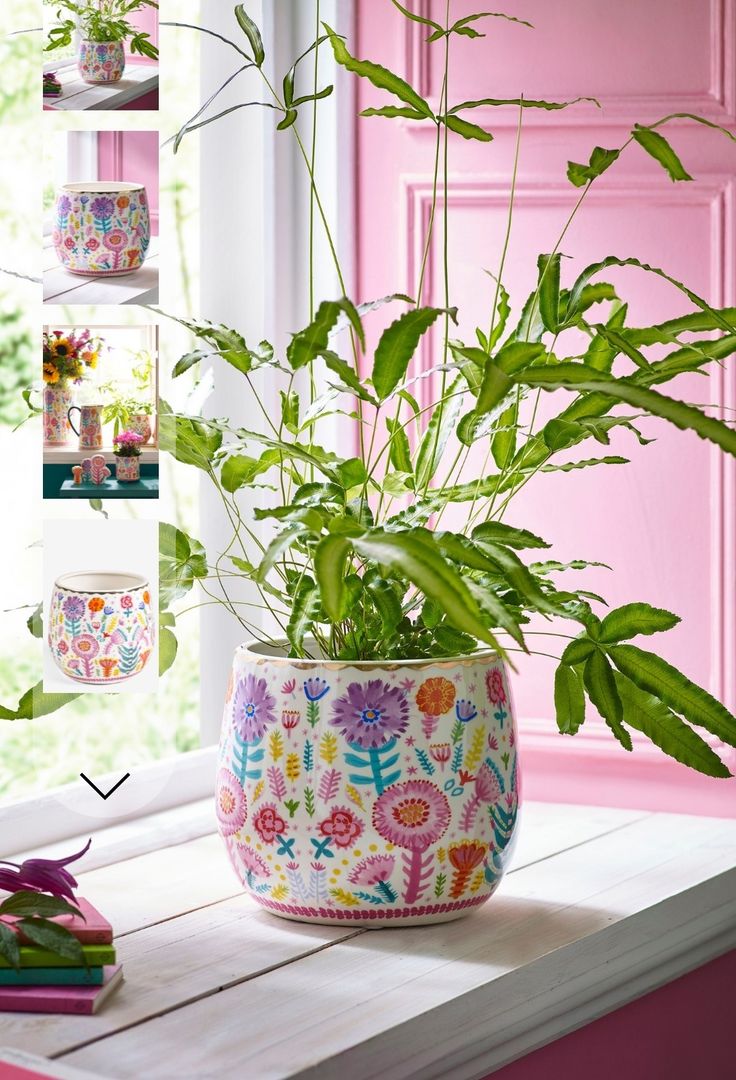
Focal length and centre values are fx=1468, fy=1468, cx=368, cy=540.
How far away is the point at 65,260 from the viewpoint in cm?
143

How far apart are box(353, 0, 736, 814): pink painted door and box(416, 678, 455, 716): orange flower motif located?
51 cm

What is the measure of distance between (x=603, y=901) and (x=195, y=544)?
1.64ft

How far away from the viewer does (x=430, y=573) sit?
91 centimetres

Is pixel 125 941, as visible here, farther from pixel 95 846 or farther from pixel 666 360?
pixel 666 360

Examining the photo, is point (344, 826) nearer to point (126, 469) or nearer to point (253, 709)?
point (253, 709)

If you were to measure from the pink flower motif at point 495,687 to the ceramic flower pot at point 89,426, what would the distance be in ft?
1.51

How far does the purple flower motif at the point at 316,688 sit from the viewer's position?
119 centimetres

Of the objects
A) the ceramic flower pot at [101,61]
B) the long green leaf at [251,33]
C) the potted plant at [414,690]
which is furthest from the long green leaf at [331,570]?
the ceramic flower pot at [101,61]

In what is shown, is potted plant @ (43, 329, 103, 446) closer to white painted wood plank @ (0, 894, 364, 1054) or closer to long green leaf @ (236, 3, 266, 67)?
long green leaf @ (236, 3, 266, 67)

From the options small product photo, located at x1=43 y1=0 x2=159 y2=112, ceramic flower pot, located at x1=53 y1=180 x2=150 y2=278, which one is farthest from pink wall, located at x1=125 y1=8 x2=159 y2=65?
ceramic flower pot, located at x1=53 y1=180 x2=150 y2=278

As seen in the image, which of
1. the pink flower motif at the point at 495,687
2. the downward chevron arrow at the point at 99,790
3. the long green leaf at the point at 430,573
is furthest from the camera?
the downward chevron arrow at the point at 99,790

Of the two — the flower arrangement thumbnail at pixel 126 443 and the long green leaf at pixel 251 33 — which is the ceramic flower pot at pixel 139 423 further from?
the long green leaf at pixel 251 33

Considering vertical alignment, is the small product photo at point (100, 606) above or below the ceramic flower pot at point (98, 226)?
below

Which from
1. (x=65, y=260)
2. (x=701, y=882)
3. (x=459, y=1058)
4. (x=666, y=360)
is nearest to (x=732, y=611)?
(x=701, y=882)
